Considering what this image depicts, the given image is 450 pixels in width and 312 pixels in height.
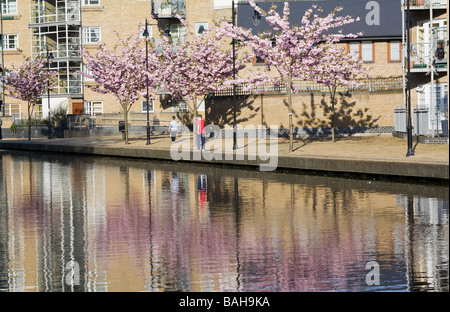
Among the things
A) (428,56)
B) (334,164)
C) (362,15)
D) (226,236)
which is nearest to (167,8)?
(362,15)

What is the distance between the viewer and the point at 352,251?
12.2 m

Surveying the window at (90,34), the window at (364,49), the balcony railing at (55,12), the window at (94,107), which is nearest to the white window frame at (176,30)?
the window at (90,34)

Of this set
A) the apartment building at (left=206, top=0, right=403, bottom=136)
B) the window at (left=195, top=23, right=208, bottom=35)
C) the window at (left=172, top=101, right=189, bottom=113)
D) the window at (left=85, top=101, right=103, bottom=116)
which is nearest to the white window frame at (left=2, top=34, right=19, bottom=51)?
the window at (left=85, top=101, right=103, bottom=116)

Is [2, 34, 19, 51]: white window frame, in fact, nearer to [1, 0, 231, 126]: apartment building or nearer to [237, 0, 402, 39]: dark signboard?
[1, 0, 231, 126]: apartment building

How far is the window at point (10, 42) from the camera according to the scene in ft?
257

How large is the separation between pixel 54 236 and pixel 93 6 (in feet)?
201

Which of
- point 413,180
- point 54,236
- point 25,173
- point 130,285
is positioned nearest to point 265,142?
point 25,173

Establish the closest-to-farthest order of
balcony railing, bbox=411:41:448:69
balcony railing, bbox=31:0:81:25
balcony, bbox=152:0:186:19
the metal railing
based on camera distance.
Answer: balcony railing, bbox=411:41:448:69 → the metal railing → balcony, bbox=152:0:186:19 → balcony railing, bbox=31:0:81:25

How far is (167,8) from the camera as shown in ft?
227

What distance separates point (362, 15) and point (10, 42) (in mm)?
35544

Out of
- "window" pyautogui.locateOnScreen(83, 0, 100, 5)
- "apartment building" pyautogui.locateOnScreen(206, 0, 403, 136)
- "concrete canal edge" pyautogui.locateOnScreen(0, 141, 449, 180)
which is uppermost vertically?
"window" pyautogui.locateOnScreen(83, 0, 100, 5)

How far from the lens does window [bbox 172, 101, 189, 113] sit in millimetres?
68875

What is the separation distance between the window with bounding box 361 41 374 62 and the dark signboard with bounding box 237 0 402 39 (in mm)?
818

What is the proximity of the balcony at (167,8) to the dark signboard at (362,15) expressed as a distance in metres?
9.79
